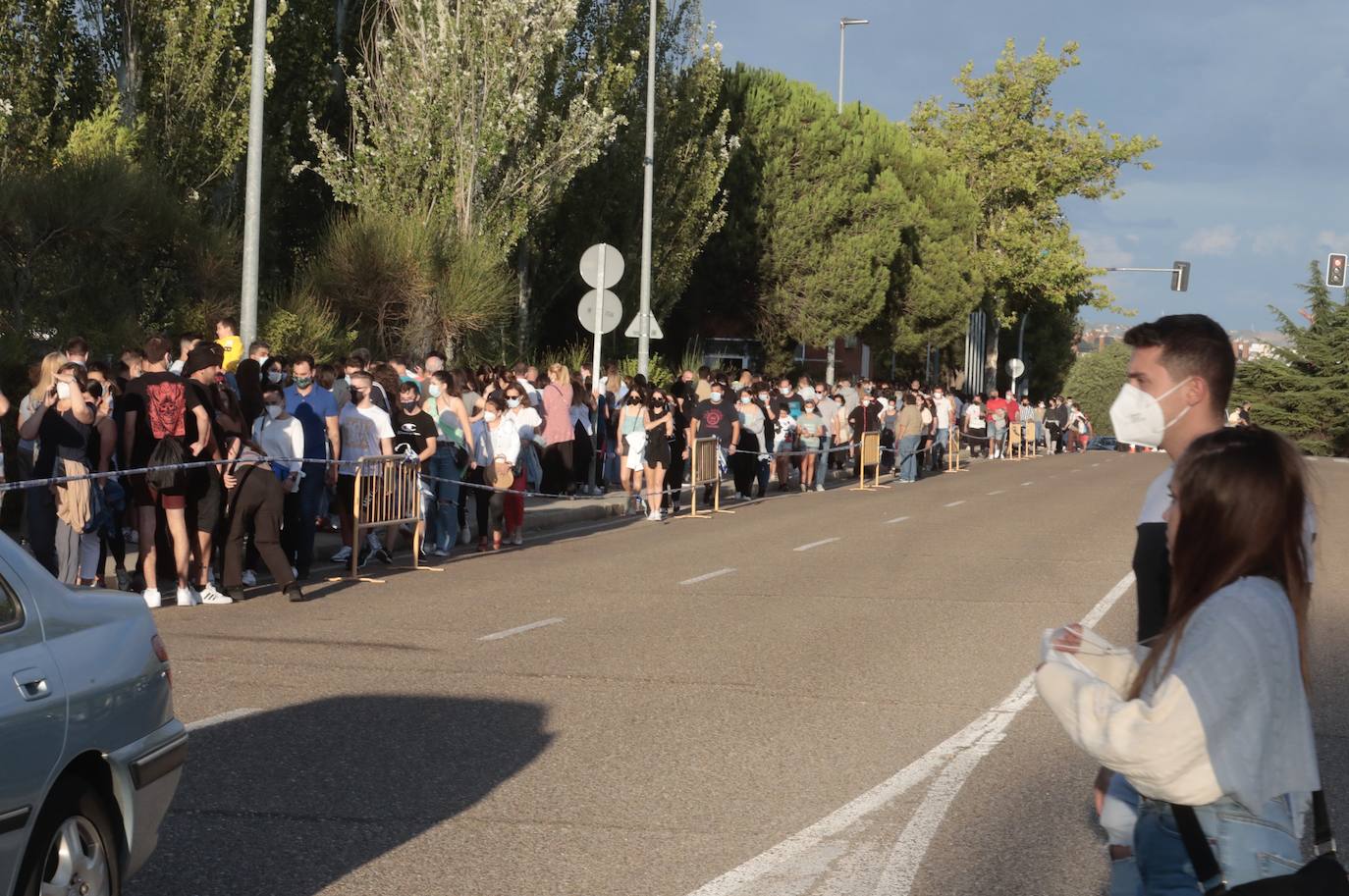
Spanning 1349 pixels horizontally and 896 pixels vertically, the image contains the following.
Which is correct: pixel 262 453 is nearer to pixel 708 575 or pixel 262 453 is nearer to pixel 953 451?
pixel 708 575

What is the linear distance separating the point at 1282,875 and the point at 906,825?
3.74 m

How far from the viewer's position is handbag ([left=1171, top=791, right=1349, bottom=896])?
10.0ft

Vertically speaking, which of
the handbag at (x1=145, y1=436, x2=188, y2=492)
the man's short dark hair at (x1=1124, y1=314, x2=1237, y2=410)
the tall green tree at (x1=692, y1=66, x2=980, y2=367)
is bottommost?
the handbag at (x1=145, y1=436, x2=188, y2=492)

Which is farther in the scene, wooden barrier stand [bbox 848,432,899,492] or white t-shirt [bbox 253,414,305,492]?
wooden barrier stand [bbox 848,432,899,492]

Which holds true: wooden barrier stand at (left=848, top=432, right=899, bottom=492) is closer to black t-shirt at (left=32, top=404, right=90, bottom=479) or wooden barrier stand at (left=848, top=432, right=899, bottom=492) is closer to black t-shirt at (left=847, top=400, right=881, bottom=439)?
black t-shirt at (left=847, top=400, right=881, bottom=439)

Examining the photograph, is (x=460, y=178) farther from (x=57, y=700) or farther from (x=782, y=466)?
(x=57, y=700)

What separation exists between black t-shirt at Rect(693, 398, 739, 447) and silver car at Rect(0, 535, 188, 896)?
21363 mm

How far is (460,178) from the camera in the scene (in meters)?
31.5

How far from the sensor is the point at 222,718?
865 centimetres

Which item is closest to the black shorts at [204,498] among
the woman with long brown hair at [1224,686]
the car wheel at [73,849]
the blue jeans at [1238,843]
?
the car wheel at [73,849]

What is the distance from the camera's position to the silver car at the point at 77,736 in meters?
4.50

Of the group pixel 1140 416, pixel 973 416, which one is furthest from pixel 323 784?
pixel 973 416

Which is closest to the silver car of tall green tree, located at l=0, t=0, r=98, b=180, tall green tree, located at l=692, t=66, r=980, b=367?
tall green tree, located at l=0, t=0, r=98, b=180

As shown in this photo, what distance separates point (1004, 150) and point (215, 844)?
228 feet
